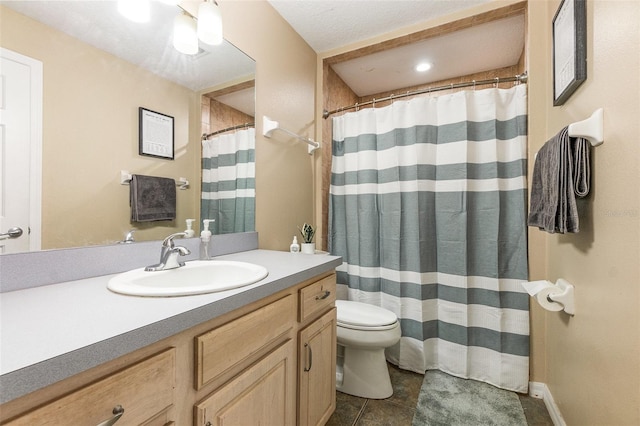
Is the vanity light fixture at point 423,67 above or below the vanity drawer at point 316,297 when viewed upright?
above

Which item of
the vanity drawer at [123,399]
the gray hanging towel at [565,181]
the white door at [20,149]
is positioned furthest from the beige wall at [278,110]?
the gray hanging towel at [565,181]

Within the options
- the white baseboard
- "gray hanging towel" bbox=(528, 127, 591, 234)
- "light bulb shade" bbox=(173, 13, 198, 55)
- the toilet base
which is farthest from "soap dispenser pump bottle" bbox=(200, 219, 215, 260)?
the white baseboard

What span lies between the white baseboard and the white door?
7.38 feet

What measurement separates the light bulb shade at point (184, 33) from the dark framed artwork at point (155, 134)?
12.3 inches

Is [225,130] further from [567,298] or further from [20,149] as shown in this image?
[567,298]

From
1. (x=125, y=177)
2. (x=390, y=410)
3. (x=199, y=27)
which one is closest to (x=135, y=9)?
(x=199, y=27)

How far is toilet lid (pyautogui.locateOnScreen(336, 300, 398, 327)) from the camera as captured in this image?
62.4 inches

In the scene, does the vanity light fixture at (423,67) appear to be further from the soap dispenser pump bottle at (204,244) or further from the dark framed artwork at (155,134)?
the soap dispenser pump bottle at (204,244)

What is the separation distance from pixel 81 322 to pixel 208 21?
1.20 meters

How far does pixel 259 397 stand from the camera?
0.85m

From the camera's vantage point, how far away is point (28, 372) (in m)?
0.40

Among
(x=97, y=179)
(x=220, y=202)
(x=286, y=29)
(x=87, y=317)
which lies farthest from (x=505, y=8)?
(x=87, y=317)

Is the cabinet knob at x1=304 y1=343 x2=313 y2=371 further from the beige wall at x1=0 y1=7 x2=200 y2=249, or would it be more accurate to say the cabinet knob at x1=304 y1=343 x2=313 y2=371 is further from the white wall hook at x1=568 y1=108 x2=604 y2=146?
the white wall hook at x1=568 y1=108 x2=604 y2=146

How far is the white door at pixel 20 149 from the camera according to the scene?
761 millimetres
